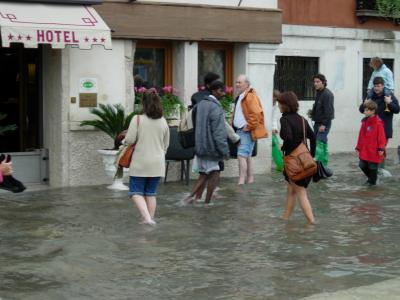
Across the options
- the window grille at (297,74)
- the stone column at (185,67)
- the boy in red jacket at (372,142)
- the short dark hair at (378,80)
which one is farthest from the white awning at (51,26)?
the window grille at (297,74)

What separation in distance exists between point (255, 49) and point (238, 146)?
254 centimetres

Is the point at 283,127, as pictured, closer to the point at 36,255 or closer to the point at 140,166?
the point at 140,166

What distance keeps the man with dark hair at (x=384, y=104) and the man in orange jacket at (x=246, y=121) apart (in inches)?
88.6

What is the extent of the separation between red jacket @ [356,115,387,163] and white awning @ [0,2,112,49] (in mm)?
4202

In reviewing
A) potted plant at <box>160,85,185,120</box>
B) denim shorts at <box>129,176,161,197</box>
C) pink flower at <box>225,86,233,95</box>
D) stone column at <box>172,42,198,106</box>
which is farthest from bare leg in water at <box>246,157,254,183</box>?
denim shorts at <box>129,176,161,197</box>

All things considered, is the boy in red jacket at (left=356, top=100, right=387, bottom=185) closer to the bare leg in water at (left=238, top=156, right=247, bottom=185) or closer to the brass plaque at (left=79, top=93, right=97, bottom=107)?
the bare leg in water at (left=238, top=156, right=247, bottom=185)

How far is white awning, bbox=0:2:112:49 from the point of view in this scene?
1173 cm

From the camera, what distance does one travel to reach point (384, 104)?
14531 millimetres

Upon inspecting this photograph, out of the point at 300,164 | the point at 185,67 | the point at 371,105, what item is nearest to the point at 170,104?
the point at 185,67

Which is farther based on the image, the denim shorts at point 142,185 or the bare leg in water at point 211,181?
the bare leg in water at point 211,181

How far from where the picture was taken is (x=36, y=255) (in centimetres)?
825

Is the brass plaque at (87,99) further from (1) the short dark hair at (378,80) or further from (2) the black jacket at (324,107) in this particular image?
(1) the short dark hair at (378,80)

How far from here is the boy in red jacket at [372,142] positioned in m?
13.5

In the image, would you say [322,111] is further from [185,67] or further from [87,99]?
[87,99]
